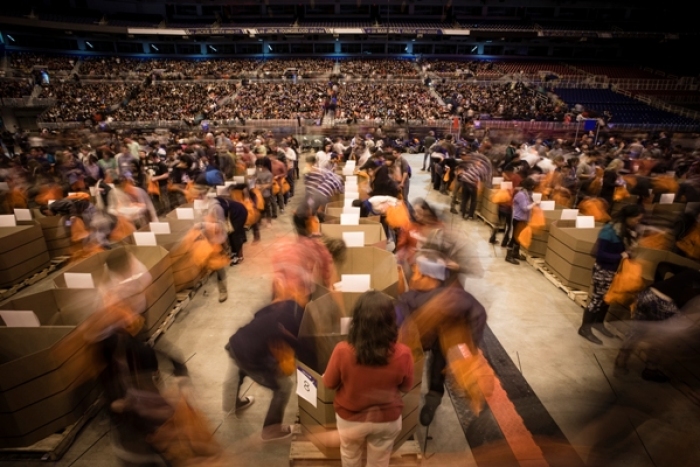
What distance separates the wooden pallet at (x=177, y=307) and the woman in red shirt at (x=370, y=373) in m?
3.08

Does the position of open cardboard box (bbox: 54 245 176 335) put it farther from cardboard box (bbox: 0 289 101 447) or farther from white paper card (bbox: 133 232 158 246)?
cardboard box (bbox: 0 289 101 447)

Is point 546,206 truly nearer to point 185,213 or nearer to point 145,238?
point 185,213

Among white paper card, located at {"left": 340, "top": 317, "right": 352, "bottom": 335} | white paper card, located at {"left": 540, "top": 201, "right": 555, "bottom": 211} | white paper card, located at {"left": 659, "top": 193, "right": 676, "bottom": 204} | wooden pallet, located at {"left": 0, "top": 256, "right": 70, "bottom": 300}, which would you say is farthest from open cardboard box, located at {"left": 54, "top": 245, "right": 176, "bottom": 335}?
white paper card, located at {"left": 659, "top": 193, "right": 676, "bottom": 204}

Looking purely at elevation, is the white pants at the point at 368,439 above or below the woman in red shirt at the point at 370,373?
below

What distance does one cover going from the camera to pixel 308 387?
8.41 feet

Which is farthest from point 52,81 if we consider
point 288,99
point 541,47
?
point 541,47

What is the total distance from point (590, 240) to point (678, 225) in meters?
1.45

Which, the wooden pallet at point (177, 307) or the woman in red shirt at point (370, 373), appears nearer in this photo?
the woman in red shirt at point (370, 373)

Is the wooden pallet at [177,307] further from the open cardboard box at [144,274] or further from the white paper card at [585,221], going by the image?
the white paper card at [585,221]

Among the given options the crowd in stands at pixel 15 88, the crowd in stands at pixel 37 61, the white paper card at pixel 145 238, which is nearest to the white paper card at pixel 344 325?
the white paper card at pixel 145 238

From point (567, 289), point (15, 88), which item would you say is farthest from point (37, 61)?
point (567, 289)

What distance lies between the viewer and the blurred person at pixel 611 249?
364cm

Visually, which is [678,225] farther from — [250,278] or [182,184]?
[182,184]

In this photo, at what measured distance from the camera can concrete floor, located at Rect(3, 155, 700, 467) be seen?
3012 mm
